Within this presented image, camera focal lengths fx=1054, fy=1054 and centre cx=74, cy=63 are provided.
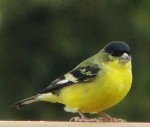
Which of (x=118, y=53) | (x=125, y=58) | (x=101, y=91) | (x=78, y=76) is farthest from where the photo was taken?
(x=78, y=76)

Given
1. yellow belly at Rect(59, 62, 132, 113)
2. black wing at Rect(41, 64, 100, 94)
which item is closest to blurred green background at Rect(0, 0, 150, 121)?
black wing at Rect(41, 64, 100, 94)

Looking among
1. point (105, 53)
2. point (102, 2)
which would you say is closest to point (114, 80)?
point (105, 53)

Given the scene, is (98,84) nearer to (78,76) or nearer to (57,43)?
(78,76)

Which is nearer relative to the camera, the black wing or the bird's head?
the bird's head

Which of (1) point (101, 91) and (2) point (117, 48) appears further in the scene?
(2) point (117, 48)

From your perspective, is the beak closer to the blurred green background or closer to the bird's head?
the bird's head

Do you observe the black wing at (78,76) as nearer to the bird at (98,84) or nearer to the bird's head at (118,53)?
the bird at (98,84)

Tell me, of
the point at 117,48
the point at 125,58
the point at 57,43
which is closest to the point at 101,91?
the point at 125,58
